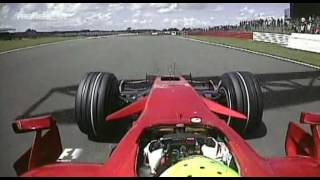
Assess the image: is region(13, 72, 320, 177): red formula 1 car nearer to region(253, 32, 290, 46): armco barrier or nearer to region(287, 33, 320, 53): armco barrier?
region(287, 33, 320, 53): armco barrier

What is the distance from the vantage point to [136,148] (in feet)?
10.1

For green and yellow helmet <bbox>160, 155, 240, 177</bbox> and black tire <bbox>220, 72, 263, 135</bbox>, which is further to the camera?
black tire <bbox>220, 72, 263, 135</bbox>

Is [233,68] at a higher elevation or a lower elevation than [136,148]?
lower

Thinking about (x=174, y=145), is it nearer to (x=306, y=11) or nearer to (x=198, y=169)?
(x=198, y=169)

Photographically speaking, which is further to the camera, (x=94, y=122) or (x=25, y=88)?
(x=25, y=88)

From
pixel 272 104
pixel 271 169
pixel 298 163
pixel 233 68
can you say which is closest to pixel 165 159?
pixel 271 169

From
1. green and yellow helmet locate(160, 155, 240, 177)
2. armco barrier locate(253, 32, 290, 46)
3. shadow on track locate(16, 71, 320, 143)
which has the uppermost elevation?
green and yellow helmet locate(160, 155, 240, 177)

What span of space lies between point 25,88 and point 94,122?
4713 mm

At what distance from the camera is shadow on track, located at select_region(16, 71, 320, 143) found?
6.55 metres

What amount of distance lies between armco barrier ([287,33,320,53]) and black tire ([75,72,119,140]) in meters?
12.7

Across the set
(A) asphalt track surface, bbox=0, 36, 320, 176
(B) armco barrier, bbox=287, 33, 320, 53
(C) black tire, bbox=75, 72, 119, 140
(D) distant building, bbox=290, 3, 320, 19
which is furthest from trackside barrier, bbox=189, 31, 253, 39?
(C) black tire, bbox=75, 72, 119, 140

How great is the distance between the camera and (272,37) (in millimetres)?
26641

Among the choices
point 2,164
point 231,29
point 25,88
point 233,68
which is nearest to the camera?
point 2,164

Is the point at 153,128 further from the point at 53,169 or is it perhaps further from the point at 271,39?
the point at 271,39
